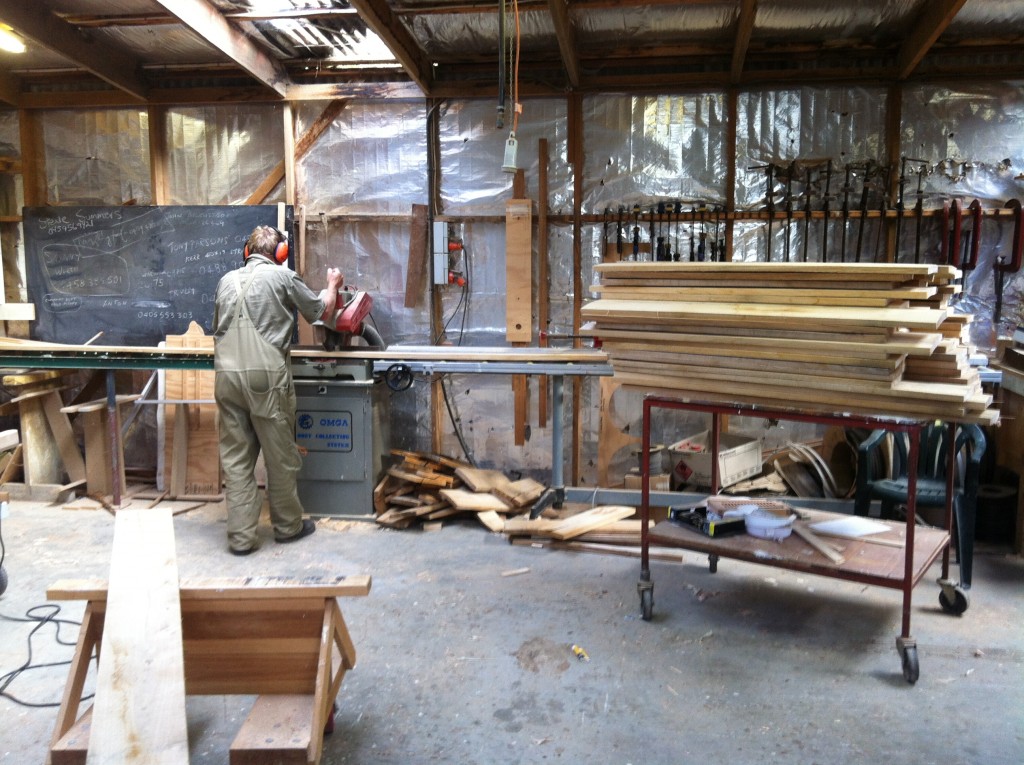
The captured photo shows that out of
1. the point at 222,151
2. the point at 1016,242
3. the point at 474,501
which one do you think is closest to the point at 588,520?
the point at 474,501

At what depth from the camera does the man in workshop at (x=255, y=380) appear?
398cm

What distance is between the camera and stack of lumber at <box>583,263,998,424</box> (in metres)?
2.48

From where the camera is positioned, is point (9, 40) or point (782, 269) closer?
point (782, 269)

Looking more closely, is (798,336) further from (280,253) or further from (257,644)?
(280,253)

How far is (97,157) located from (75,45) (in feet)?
3.41

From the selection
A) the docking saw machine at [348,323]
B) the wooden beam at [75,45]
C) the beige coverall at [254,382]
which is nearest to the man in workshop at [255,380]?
the beige coverall at [254,382]

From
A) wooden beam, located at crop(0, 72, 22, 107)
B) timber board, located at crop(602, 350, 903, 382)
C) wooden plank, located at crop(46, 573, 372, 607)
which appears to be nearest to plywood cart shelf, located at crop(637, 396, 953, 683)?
timber board, located at crop(602, 350, 903, 382)

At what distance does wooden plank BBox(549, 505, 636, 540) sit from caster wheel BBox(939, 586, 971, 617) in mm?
1649

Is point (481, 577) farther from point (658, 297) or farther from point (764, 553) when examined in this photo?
point (658, 297)

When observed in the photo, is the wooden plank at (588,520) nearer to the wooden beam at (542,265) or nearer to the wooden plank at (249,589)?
the wooden beam at (542,265)

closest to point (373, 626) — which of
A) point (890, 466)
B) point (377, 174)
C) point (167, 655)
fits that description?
point (167, 655)

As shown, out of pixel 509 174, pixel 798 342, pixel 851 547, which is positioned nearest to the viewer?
pixel 798 342

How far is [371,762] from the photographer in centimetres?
226

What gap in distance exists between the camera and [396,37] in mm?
4426
